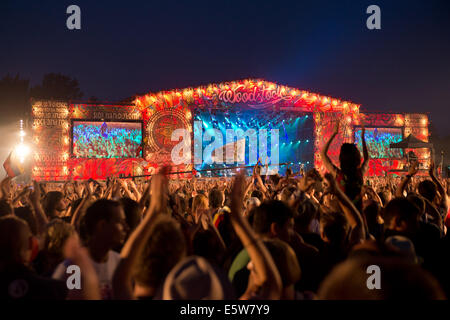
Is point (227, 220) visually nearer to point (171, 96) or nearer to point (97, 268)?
point (97, 268)

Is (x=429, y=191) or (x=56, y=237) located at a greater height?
(x=429, y=191)

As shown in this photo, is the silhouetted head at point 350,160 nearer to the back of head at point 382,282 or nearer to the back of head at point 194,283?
the back of head at point 194,283

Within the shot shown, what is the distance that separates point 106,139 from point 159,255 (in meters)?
29.3

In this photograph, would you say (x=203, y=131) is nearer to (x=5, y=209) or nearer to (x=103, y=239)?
(x=5, y=209)

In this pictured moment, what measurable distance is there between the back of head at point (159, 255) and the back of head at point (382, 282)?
1.00 m

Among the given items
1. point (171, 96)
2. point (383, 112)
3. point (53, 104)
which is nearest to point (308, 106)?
point (383, 112)

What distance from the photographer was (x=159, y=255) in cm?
238

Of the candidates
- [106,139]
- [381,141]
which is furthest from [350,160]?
[381,141]

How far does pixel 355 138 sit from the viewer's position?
118ft

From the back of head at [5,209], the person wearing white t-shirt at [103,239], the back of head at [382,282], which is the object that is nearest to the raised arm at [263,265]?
the back of head at [382,282]

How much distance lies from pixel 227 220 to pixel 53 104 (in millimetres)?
28066

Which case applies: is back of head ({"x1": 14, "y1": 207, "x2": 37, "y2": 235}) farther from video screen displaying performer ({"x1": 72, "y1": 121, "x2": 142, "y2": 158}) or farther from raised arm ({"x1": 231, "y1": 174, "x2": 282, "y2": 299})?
video screen displaying performer ({"x1": 72, "y1": 121, "x2": 142, "y2": 158})

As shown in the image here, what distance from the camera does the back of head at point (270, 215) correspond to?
3217mm

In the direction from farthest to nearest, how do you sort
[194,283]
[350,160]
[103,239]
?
[350,160], [103,239], [194,283]
